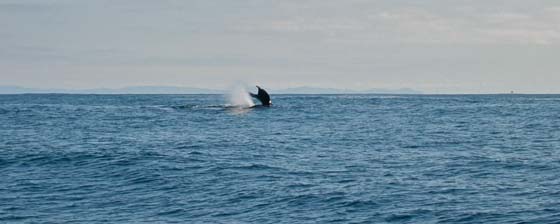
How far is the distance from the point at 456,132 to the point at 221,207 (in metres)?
33.4

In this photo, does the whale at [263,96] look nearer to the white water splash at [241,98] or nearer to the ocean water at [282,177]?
the white water splash at [241,98]

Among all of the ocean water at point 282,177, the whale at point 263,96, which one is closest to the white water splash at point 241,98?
the whale at point 263,96

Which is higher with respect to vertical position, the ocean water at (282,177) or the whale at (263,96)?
the whale at (263,96)

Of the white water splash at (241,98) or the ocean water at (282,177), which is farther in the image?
the white water splash at (241,98)

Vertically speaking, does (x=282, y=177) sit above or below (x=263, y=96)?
below

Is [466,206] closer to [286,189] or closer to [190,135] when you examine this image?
[286,189]

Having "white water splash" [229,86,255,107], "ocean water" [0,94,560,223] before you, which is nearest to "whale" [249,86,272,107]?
"white water splash" [229,86,255,107]

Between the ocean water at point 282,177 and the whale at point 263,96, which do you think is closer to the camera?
the ocean water at point 282,177

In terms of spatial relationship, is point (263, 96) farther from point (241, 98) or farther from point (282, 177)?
point (282, 177)

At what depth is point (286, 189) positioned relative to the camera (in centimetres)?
2842

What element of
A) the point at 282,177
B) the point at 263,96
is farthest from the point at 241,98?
the point at 282,177

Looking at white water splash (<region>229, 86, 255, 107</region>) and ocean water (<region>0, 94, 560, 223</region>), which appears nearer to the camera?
ocean water (<region>0, 94, 560, 223</region>)

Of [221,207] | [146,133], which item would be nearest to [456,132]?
[146,133]

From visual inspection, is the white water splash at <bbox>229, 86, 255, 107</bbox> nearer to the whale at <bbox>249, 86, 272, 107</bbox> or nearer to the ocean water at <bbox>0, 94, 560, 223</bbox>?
the whale at <bbox>249, 86, 272, 107</bbox>
